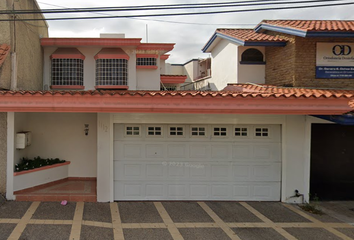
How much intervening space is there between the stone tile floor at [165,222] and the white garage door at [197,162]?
378 mm

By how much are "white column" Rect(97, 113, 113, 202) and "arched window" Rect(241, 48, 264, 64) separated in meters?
7.07

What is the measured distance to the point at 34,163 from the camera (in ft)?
27.0

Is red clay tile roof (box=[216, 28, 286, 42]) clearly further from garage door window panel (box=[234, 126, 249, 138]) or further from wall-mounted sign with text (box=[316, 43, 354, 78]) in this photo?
garage door window panel (box=[234, 126, 249, 138])

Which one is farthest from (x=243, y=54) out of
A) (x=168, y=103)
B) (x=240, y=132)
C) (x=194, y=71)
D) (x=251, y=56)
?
(x=194, y=71)

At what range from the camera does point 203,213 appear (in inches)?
279

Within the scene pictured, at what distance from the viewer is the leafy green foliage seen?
7752 millimetres

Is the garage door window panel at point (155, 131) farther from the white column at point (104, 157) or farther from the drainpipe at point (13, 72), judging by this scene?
the drainpipe at point (13, 72)

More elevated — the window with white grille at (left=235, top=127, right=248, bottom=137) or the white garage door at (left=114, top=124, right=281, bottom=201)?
the window with white grille at (left=235, top=127, right=248, bottom=137)

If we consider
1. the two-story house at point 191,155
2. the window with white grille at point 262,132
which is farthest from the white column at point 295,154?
the window with white grille at point 262,132

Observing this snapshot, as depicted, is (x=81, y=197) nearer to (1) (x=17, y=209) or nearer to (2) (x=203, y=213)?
(1) (x=17, y=209)

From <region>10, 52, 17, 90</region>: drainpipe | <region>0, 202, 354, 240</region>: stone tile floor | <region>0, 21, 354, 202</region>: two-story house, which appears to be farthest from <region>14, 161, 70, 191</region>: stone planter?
<region>10, 52, 17, 90</region>: drainpipe

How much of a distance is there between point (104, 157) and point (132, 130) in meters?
1.13

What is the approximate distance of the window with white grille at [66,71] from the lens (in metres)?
11.8

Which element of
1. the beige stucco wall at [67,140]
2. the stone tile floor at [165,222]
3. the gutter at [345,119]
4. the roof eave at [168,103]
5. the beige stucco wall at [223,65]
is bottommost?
the stone tile floor at [165,222]
